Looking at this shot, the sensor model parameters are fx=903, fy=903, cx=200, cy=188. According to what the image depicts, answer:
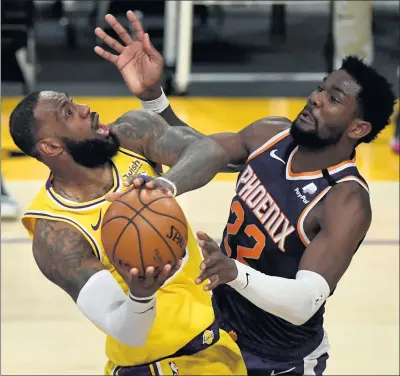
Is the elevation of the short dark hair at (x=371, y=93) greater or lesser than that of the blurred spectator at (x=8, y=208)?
greater

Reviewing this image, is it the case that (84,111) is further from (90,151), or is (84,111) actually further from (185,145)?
(185,145)

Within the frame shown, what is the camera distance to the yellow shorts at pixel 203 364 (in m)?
3.81

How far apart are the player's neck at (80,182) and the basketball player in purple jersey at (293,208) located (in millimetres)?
355

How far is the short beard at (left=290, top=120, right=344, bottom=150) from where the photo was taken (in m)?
3.77

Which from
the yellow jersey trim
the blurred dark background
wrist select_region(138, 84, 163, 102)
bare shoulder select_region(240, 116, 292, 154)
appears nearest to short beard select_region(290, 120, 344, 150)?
bare shoulder select_region(240, 116, 292, 154)

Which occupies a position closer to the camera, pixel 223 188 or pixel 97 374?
pixel 97 374

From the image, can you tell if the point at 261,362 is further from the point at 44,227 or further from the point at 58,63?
the point at 58,63

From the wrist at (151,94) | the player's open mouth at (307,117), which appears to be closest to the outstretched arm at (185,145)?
the wrist at (151,94)

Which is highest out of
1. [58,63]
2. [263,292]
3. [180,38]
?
[263,292]

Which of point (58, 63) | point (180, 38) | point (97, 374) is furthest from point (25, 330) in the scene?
point (58, 63)

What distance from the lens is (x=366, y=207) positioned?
368cm

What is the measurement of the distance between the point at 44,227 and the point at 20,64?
8.03 m

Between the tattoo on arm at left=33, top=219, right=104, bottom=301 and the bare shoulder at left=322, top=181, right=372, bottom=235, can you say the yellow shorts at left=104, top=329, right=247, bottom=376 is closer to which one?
the tattoo on arm at left=33, top=219, right=104, bottom=301

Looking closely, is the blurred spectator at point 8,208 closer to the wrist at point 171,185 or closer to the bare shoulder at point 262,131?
the bare shoulder at point 262,131
